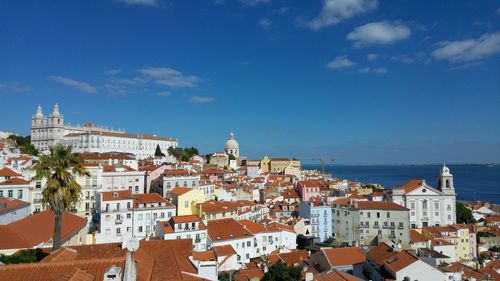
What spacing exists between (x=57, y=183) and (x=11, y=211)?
15.4 metres

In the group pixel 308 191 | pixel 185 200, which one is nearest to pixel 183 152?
pixel 308 191

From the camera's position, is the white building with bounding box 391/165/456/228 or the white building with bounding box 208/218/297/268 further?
the white building with bounding box 391/165/456/228

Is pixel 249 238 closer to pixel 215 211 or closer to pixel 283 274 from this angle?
pixel 215 211

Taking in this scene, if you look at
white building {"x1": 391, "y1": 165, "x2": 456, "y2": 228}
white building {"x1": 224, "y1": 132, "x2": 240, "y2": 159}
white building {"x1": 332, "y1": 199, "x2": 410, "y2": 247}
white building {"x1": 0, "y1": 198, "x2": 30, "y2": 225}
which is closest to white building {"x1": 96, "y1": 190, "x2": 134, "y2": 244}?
white building {"x1": 0, "y1": 198, "x2": 30, "y2": 225}

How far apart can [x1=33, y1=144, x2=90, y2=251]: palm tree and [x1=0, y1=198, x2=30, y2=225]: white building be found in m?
13.1

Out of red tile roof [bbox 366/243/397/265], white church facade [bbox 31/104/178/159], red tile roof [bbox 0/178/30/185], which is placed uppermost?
white church facade [bbox 31/104/178/159]

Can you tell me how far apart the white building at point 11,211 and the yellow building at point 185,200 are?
1563 cm

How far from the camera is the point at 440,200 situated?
5706 centimetres

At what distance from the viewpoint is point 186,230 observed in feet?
112

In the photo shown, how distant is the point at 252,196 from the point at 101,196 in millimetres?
33932

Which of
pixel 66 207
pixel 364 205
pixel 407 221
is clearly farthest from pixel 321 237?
pixel 66 207

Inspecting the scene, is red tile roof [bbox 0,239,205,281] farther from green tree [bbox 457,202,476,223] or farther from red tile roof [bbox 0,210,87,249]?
green tree [bbox 457,202,476,223]

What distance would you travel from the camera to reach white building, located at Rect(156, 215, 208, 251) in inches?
1337

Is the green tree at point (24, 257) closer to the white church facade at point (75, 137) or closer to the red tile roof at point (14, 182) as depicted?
the red tile roof at point (14, 182)
